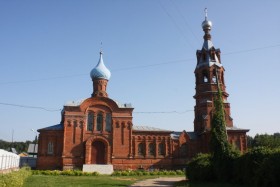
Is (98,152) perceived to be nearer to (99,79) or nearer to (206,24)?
(99,79)

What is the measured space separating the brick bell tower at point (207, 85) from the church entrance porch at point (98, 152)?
1257 cm

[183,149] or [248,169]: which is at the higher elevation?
[183,149]

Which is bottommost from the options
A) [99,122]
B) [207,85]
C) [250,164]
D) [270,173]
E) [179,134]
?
[270,173]

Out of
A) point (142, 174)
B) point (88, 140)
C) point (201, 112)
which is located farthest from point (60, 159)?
point (201, 112)

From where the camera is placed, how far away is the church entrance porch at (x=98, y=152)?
34375 millimetres

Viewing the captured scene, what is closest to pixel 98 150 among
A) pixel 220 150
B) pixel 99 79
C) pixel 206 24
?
pixel 99 79

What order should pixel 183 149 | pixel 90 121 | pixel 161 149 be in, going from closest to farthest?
pixel 90 121 < pixel 161 149 < pixel 183 149

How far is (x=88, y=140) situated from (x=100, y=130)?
1965 millimetres

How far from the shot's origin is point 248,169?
1609 cm

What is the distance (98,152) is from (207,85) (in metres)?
15.8

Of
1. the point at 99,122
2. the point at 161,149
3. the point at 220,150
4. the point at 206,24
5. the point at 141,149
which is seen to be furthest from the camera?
the point at 206,24

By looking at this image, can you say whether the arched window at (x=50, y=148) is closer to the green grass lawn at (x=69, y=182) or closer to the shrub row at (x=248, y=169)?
the green grass lawn at (x=69, y=182)

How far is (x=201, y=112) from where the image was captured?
38.1 meters

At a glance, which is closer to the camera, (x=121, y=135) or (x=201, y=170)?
(x=201, y=170)
